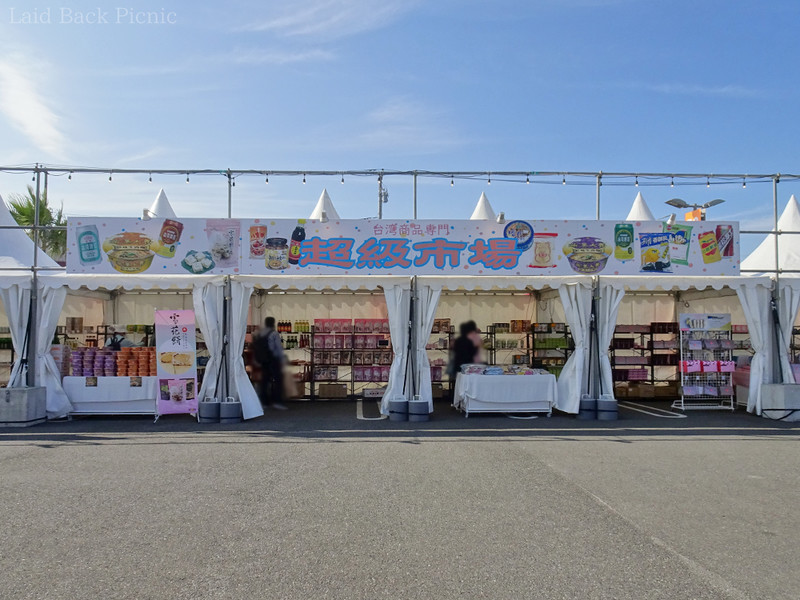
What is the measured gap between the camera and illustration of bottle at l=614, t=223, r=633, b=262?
10.1m

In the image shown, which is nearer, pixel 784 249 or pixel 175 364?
pixel 175 364

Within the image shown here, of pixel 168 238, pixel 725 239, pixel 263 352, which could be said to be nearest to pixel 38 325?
pixel 168 238

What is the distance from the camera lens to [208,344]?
9812 millimetres

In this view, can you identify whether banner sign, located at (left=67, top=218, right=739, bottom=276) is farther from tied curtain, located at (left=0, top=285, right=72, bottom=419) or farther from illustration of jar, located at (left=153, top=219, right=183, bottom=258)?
tied curtain, located at (left=0, top=285, right=72, bottom=419)

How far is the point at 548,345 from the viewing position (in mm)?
12297

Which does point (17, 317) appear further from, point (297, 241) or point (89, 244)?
point (297, 241)

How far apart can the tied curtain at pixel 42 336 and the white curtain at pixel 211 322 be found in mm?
2124

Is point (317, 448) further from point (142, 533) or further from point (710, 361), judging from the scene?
point (710, 361)

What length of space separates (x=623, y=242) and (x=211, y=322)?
655 centimetres

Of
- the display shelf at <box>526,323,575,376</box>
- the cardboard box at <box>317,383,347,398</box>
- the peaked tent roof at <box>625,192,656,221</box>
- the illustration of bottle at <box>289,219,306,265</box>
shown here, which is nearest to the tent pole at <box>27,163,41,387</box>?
the illustration of bottle at <box>289,219,306,265</box>

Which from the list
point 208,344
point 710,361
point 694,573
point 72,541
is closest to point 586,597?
point 694,573

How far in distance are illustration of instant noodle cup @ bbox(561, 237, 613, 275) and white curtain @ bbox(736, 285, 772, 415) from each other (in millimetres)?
2336

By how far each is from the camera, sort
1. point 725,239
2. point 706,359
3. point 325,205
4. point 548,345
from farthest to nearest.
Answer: point 325,205
point 548,345
point 706,359
point 725,239

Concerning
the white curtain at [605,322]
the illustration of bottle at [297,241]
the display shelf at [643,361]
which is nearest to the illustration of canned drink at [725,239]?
the white curtain at [605,322]
